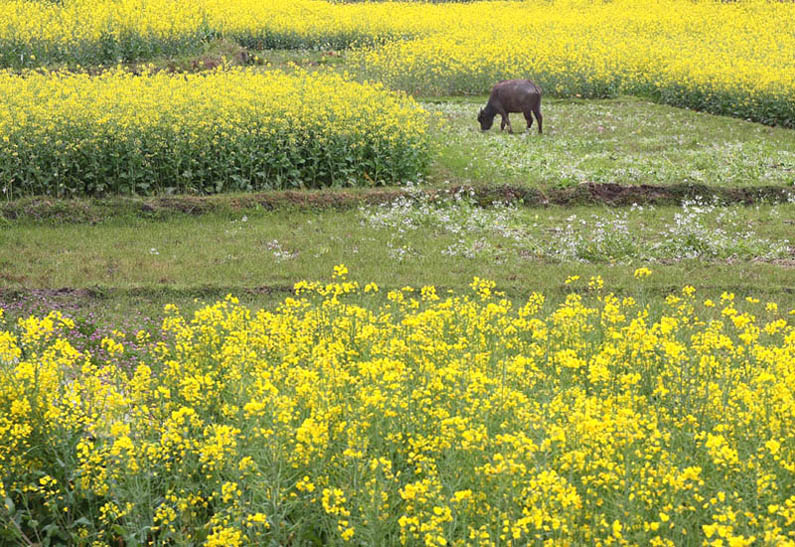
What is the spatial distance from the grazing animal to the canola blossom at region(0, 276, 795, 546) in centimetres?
1248

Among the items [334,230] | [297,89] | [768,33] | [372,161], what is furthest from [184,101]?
[768,33]

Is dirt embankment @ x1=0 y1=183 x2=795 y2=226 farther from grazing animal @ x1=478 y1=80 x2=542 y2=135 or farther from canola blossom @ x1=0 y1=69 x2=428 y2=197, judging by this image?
grazing animal @ x1=478 y1=80 x2=542 y2=135

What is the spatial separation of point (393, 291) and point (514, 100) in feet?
37.9

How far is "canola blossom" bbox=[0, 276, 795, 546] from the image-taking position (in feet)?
14.4

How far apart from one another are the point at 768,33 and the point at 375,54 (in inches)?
513

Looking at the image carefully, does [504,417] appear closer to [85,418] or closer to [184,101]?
[85,418]

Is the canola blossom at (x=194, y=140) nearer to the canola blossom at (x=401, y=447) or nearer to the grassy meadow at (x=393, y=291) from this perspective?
the grassy meadow at (x=393, y=291)

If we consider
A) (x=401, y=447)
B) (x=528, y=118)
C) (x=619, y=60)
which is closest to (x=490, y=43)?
(x=619, y=60)

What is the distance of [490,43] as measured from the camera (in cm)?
2703

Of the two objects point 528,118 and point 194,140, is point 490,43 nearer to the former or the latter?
point 528,118

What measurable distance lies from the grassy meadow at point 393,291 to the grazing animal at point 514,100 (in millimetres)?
616

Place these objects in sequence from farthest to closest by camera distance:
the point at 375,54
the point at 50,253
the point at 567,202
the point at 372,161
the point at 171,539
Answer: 1. the point at 375,54
2. the point at 372,161
3. the point at 567,202
4. the point at 50,253
5. the point at 171,539

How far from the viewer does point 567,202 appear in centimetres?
1437

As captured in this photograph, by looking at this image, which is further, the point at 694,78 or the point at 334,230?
the point at 694,78
